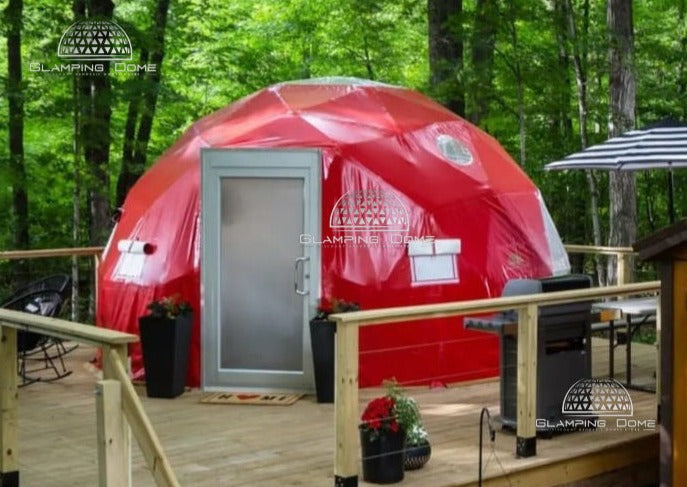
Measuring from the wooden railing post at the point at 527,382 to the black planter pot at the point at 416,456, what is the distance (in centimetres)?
65

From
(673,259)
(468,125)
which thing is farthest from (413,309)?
(468,125)

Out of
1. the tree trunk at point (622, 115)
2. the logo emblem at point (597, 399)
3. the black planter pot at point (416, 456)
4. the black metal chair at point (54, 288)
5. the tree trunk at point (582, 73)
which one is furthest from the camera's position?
the tree trunk at point (582, 73)

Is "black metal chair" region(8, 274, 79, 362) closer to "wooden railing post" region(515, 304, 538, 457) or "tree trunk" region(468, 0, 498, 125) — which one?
"wooden railing post" region(515, 304, 538, 457)

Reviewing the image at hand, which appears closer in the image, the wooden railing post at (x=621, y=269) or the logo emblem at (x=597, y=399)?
the logo emblem at (x=597, y=399)

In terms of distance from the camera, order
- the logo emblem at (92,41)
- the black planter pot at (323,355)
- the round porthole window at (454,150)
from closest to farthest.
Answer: the black planter pot at (323,355)
the round porthole window at (454,150)
the logo emblem at (92,41)

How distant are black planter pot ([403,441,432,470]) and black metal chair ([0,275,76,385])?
3502 mm

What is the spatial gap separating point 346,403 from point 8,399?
1686 millimetres

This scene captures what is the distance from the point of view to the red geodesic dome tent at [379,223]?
7660 millimetres

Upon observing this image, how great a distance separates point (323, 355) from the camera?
23.2 feet

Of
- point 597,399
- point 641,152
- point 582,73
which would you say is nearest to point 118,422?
point 597,399

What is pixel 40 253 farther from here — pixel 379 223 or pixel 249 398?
pixel 379 223

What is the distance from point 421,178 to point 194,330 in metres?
2.29

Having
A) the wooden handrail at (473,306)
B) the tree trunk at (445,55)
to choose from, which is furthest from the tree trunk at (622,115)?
the wooden handrail at (473,306)

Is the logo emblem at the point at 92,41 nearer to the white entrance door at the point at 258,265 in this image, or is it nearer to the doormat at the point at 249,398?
the white entrance door at the point at 258,265
